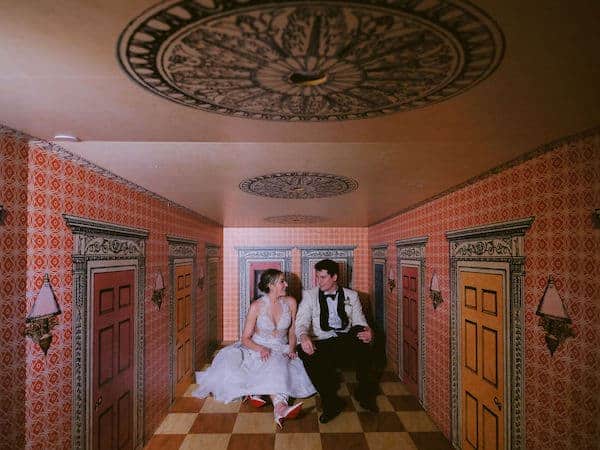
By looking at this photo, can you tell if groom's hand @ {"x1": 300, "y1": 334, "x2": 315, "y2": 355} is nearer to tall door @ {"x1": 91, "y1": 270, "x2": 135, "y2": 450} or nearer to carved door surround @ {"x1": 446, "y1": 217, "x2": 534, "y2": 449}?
tall door @ {"x1": 91, "y1": 270, "x2": 135, "y2": 450}

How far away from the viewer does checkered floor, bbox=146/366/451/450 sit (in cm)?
398

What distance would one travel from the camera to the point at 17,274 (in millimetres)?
2117

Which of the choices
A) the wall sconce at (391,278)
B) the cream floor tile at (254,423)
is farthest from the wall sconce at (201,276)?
the wall sconce at (391,278)

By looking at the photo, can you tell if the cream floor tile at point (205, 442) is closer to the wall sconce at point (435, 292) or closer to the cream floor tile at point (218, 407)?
the cream floor tile at point (218, 407)

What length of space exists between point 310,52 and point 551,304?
2169 millimetres

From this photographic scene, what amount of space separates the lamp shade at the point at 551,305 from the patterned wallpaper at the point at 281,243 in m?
6.62

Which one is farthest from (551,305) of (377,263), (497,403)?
(377,263)

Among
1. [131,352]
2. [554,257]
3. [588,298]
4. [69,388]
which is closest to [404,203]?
[554,257]

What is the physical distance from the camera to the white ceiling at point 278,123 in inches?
41.0

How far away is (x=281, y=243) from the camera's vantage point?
912cm

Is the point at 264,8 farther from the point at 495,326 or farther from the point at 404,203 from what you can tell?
the point at 404,203

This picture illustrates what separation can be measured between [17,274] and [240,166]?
5.18 feet

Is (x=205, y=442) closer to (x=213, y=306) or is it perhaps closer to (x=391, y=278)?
(x=391, y=278)

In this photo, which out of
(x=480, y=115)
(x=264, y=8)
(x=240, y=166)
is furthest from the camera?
(x=240, y=166)
